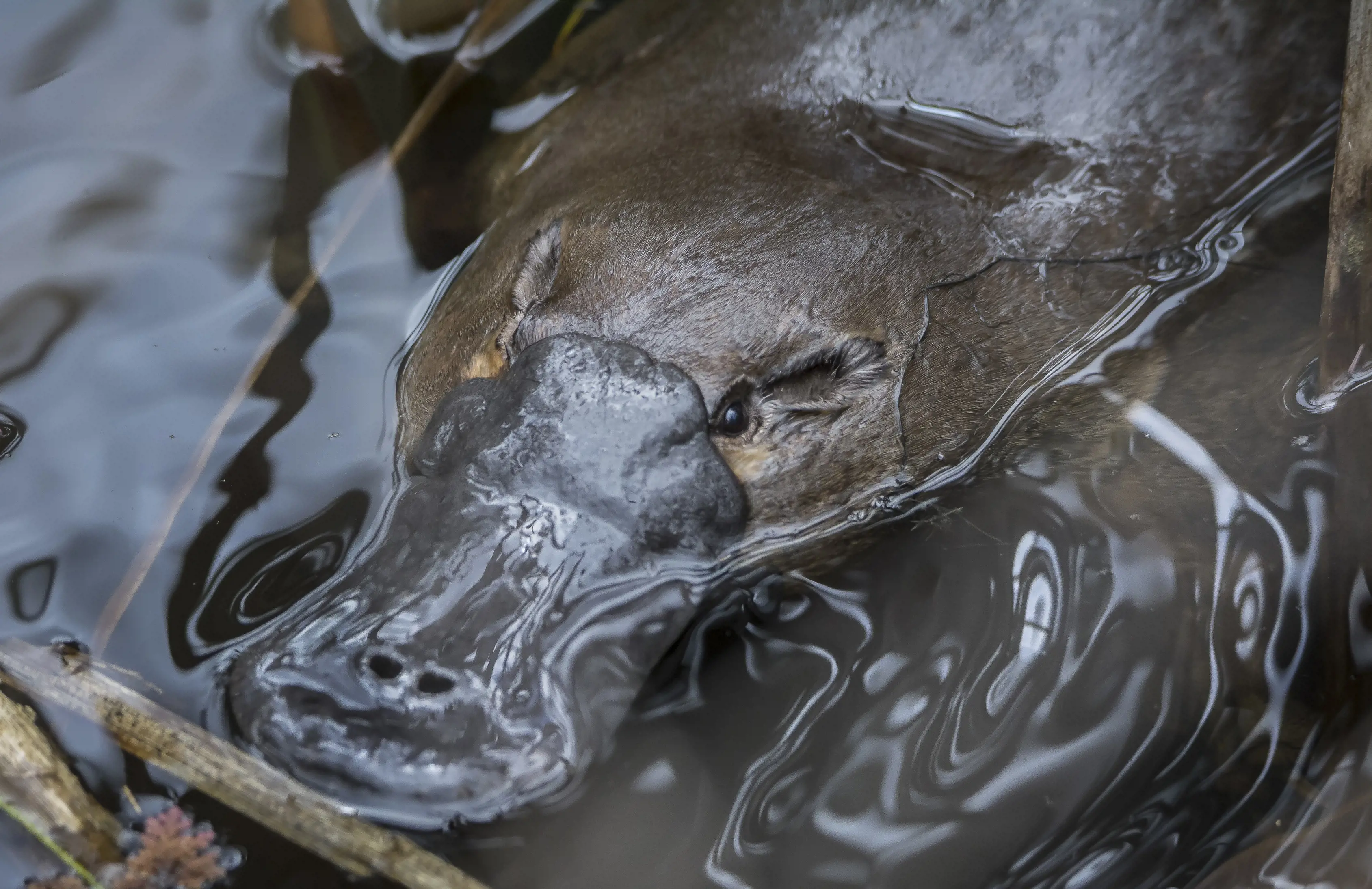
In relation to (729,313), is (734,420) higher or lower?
lower

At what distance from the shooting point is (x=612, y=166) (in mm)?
2938

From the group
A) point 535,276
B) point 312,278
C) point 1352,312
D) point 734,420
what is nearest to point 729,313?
point 734,420

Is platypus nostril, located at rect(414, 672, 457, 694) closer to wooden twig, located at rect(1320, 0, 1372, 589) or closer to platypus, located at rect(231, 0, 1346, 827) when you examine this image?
platypus, located at rect(231, 0, 1346, 827)

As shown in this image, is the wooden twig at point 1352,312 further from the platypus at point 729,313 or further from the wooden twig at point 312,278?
the wooden twig at point 312,278

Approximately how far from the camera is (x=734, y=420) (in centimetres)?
231

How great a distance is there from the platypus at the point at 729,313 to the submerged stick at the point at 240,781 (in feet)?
0.22

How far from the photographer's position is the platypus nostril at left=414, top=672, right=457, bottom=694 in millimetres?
1874

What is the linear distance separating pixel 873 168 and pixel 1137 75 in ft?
2.28

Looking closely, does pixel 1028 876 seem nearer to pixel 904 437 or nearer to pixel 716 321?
pixel 904 437

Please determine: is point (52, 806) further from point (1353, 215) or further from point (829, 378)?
point (1353, 215)

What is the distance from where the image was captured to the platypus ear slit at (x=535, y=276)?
8.16 ft

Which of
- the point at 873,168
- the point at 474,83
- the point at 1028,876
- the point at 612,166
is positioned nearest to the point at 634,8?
the point at 474,83

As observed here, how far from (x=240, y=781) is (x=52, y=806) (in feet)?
0.97

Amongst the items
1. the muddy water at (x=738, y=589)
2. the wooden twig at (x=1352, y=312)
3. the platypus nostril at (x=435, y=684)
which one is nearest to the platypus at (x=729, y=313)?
the platypus nostril at (x=435, y=684)
